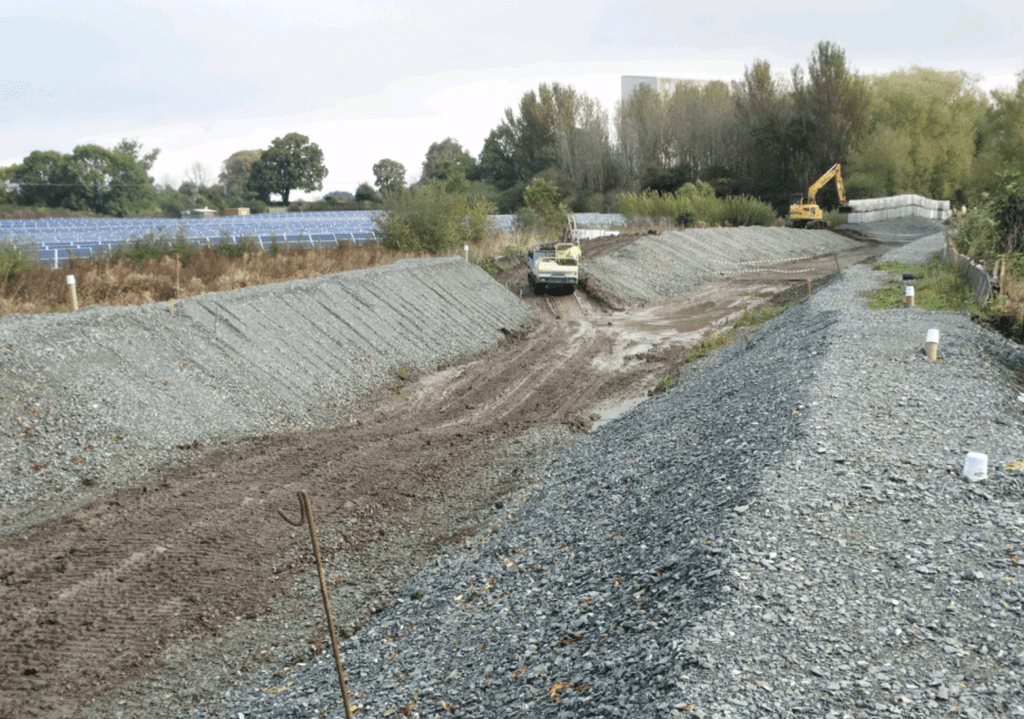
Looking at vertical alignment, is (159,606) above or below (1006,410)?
below

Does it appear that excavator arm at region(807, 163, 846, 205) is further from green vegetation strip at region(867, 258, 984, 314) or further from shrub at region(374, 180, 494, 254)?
shrub at region(374, 180, 494, 254)

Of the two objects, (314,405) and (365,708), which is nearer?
(365,708)

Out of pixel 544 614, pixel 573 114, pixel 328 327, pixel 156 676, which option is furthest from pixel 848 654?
pixel 573 114

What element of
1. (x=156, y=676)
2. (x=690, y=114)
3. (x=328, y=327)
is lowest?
(x=156, y=676)

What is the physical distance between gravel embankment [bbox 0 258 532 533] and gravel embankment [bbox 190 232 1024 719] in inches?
228

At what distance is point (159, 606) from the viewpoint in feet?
26.3

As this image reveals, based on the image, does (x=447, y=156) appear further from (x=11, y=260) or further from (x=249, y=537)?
(x=249, y=537)

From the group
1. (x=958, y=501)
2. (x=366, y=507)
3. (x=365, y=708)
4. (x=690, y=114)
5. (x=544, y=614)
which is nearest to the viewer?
(x=365, y=708)

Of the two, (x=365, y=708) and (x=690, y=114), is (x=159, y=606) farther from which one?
(x=690, y=114)

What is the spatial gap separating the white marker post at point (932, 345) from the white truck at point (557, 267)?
15181 mm

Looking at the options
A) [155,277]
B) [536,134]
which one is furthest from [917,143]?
[155,277]

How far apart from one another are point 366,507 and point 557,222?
31822 millimetres

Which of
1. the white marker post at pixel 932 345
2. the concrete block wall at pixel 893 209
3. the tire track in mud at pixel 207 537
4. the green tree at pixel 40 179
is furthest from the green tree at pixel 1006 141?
the green tree at pixel 40 179

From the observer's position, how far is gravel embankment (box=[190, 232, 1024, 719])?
Answer: 5195 mm
